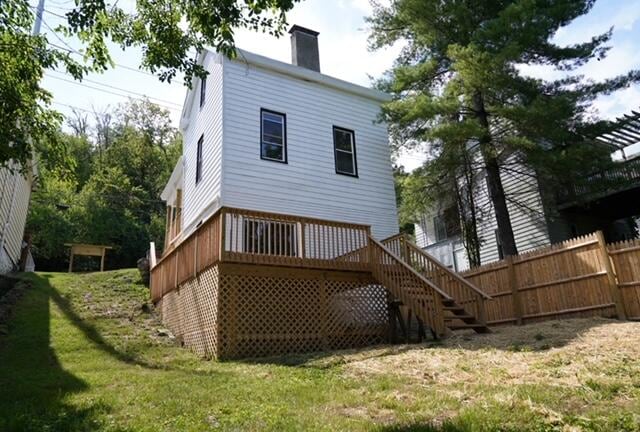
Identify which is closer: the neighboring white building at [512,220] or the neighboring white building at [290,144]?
the neighboring white building at [290,144]

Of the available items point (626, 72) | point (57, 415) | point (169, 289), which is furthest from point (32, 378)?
point (626, 72)

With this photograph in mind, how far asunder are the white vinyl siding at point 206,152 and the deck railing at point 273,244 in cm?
173

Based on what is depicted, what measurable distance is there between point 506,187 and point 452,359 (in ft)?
45.2

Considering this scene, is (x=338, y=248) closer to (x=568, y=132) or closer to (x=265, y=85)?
(x=265, y=85)

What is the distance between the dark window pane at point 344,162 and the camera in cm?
1317

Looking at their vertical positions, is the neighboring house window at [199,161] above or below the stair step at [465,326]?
above

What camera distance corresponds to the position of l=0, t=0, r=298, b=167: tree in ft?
18.8

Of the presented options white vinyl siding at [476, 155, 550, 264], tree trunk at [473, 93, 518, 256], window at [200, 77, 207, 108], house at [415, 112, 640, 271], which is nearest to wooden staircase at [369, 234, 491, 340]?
tree trunk at [473, 93, 518, 256]

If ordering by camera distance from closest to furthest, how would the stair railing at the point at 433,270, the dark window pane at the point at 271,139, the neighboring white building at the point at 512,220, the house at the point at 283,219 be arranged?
the house at the point at 283,219 → the stair railing at the point at 433,270 → the dark window pane at the point at 271,139 → the neighboring white building at the point at 512,220

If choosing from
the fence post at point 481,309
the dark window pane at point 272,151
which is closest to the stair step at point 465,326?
the fence post at point 481,309

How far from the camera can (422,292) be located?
916cm

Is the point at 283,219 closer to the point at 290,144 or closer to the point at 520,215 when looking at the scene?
the point at 290,144

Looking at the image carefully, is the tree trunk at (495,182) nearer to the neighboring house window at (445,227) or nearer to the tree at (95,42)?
the neighboring house window at (445,227)

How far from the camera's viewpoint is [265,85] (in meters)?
12.6
